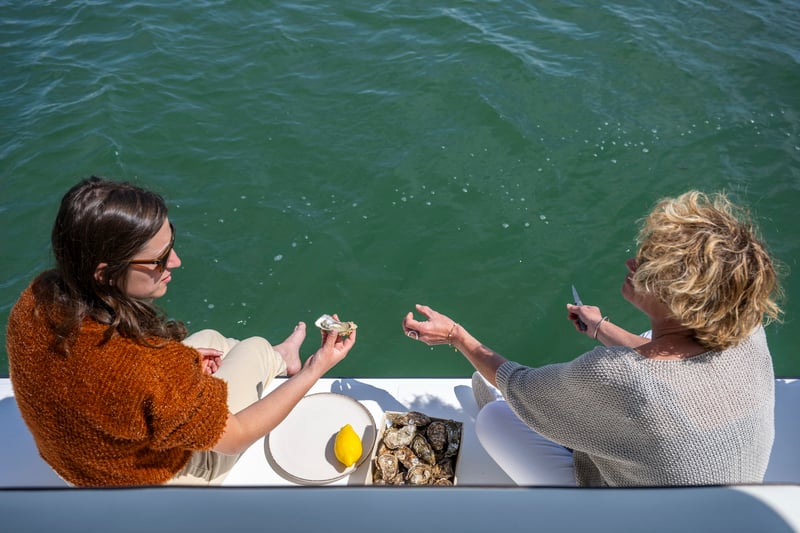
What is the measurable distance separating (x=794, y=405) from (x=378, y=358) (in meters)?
2.22

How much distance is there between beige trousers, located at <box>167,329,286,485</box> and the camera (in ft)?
7.52

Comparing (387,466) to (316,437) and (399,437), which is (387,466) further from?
(316,437)

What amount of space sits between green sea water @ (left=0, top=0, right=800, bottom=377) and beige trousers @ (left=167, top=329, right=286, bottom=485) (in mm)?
1052

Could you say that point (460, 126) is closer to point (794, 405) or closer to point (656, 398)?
point (794, 405)

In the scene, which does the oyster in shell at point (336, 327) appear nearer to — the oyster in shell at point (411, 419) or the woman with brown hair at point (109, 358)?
the oyster in shell at point (411, 419)

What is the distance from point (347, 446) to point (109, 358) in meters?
1.02

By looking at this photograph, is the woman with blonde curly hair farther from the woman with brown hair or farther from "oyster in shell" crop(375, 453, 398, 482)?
the woman with brown hair

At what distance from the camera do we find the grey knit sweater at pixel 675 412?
5.75 ft

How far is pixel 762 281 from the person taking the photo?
1.78 m

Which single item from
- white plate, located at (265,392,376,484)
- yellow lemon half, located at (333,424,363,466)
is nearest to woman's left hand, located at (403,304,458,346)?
white plate, located at (265,392,376,484)

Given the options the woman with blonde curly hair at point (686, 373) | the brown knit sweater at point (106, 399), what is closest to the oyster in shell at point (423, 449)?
the woman with blonde curly hair at point (686, 373)

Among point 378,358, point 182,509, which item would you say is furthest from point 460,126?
point 182,509

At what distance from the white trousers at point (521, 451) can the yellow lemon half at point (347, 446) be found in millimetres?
495

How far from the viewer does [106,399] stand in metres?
1.72
